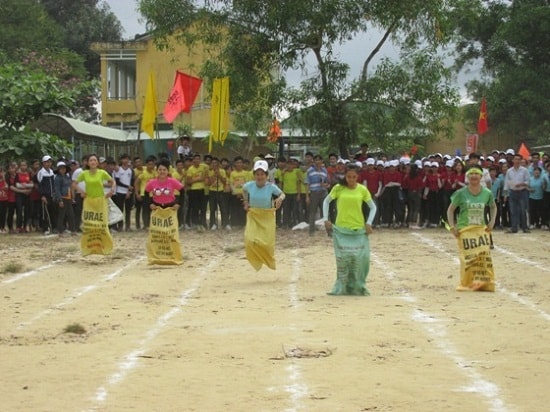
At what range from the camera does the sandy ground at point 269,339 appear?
306 inches

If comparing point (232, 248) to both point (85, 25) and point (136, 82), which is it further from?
point (85, 25)

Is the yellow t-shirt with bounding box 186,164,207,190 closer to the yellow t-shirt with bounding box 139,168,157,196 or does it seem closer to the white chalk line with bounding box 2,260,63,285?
the yellow t-shirt with bounding box 139,168,157,196

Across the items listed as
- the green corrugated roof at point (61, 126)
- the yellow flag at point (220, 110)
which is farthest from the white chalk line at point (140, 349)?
the green corrugated roof at point (61, 126)

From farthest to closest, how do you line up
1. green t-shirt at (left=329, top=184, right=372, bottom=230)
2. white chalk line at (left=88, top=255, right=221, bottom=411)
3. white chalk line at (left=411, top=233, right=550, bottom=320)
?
green t-shirt at (left=329, top=184, right=372, bottom=230)
white chalk line at (left=411, top=233, right=550, bottom=320)
white chalk line at (left=88, top=255, right=221, bottom=411)

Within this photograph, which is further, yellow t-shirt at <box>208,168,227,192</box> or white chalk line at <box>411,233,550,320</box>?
yellow t-shirt at <box>208,168,227,192</box>

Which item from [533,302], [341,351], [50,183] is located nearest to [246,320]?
[341,351]

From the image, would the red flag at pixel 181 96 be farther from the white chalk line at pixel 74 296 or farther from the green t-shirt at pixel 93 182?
the white chalk line at pixel 74 296

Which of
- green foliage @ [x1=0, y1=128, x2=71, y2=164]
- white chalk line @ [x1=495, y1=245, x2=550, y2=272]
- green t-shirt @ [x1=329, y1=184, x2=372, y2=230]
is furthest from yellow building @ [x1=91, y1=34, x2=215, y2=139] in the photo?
green t-shirt @ [x1=329, y1=184, x2=372, y2=230]

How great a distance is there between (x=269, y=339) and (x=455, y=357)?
183 centimetres

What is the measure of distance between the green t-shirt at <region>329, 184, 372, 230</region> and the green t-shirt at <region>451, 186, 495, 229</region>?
1454mm

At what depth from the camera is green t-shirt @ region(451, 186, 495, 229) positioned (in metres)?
14.5

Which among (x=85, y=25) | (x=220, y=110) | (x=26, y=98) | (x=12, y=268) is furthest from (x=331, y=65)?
(x=85, y=25)

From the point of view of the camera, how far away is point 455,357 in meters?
9.29

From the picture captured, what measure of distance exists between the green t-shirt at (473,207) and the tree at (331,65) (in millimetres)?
12918
